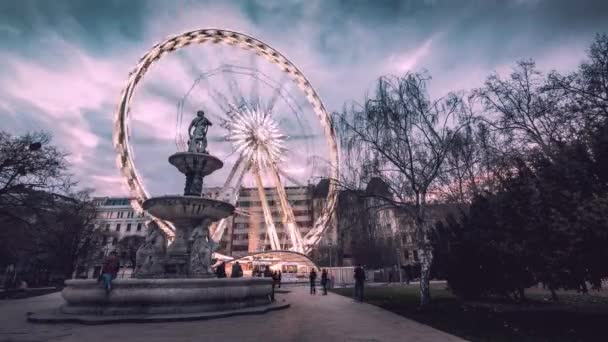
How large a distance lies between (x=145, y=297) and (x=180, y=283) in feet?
2.91

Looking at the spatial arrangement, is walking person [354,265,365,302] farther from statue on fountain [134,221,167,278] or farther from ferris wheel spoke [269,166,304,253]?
ferris wheel spoke [269,166,304,253]

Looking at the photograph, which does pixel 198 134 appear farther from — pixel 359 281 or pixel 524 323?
pixel 524 323

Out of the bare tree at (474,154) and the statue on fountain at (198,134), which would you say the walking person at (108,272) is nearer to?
the statue on fountain at (198,134)

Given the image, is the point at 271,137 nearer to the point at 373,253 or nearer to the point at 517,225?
the point at 517,225

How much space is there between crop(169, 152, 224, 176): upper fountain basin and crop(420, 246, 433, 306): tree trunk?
9.41 m

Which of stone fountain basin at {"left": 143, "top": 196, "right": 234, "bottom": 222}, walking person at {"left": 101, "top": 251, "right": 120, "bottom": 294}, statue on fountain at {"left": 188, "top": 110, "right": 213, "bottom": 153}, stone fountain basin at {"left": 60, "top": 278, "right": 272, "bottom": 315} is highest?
statue on fountain at {"left": 188, "top": 110, "right": 213, "bottom": 153}

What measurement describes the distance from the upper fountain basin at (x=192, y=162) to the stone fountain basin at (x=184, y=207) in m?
2.20

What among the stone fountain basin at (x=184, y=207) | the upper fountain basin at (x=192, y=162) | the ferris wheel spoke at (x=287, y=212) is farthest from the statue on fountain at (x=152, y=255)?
the ferris wheel spoke at (x=287, y=212)

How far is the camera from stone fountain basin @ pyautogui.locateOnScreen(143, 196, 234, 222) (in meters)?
11.9

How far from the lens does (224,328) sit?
700cm

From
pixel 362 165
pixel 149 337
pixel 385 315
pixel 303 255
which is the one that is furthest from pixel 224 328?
pixel 303 255

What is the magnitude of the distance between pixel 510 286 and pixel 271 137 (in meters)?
20.1

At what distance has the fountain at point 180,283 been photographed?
845 cm

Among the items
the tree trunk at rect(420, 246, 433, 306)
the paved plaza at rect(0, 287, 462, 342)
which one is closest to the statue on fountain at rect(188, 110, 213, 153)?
the paved plaza at rect(0, 287, 462, 342)
